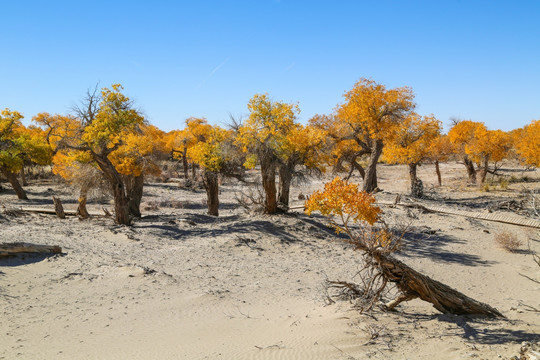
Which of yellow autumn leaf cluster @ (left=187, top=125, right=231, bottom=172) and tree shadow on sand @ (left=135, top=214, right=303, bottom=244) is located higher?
yellow autumn leaf cluster @ (left=187, top=125, right=231, bottom=172)

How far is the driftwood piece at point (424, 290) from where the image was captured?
732 cm

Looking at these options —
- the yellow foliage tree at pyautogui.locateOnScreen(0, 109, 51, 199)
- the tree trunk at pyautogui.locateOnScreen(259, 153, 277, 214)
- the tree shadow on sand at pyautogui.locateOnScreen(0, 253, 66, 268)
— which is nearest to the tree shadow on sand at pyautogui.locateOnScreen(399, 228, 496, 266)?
the tree trunk at pyautogui.locateOnScreen(259, 153, 277, 214)

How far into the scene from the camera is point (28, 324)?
25.2 ft

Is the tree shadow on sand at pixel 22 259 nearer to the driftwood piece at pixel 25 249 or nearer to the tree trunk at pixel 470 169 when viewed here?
the driftwood piece at pixel 25 249

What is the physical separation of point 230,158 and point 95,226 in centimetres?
718

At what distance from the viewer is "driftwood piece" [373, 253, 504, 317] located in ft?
24.0

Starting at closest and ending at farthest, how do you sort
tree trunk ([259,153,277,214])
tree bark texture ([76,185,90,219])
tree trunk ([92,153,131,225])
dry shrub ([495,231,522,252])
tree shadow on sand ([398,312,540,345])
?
tree shadow on sand ([398,312,540,345]) → dry shrub ([495,231,522,252]) → tree trunk ([92,153,131,225]) → tree trunk ([259,153,277,214]) → tree bark texture ([76,185,90,219])

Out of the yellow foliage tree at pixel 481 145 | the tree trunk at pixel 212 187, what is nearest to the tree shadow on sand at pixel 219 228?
the tree trunk at pixel 212 187

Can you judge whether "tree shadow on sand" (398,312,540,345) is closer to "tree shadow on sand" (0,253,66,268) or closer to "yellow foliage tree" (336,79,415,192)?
"tree shadow on sand" (0,253,66,268)

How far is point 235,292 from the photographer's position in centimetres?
1009

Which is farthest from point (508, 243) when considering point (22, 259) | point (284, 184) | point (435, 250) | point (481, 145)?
point (22, 259)

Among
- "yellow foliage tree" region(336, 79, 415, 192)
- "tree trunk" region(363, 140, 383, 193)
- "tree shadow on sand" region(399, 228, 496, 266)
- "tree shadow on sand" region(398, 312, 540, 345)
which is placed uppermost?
"yellow foliage tree" region(336, 79, 415, 192)

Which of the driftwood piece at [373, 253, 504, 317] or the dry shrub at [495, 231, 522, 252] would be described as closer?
the driftwood piece at [373, 253, 504, 317]

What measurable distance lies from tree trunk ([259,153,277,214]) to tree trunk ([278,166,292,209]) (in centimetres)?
41
